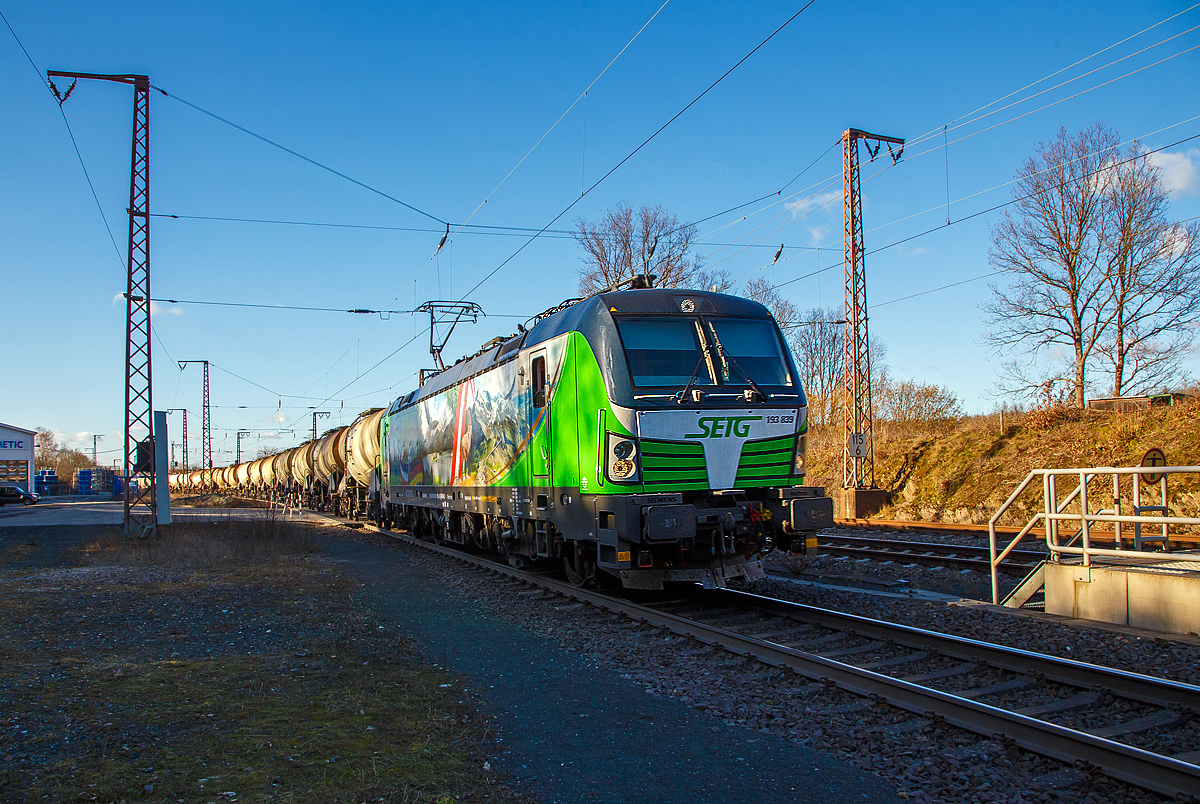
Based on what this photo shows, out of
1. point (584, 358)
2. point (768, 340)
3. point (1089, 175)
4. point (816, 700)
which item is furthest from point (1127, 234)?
point (816, 700)

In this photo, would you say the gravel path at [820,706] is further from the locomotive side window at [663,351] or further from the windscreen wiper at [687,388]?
the locomotive side window at [663,351]

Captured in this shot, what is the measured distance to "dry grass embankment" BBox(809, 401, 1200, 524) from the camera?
59.8ft

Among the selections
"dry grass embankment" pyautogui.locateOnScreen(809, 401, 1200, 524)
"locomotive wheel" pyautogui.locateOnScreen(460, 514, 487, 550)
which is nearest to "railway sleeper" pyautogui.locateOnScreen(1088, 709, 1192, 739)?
"locomotive wheel" pyautogui.locateOnScreen(460, 514, 487, 550)

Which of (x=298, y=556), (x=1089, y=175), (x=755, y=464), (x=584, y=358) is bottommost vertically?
(x=298, y=556)

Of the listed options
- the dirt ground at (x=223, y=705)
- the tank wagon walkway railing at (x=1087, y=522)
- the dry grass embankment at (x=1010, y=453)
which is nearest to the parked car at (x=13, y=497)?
the dirt ground at (x=223, y=705)

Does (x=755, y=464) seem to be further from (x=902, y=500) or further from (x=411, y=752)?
(x=902, y=500)

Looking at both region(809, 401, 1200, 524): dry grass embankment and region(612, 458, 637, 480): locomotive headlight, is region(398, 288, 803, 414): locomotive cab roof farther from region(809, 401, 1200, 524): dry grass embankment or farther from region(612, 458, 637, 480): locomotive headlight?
region(809, 401, 1200, 524): dry grass embankment

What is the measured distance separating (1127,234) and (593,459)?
73.7 feet

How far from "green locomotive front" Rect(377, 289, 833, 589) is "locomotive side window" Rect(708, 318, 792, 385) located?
15 millimetres

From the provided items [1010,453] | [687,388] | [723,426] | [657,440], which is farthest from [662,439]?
[1010,453]

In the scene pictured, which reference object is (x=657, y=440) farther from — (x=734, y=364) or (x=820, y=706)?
(x=820, y=706)

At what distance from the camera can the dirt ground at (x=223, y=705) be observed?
4.32m

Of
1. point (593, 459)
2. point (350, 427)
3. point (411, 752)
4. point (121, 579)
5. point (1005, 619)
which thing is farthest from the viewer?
point (350, 427)

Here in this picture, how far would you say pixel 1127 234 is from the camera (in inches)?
938
